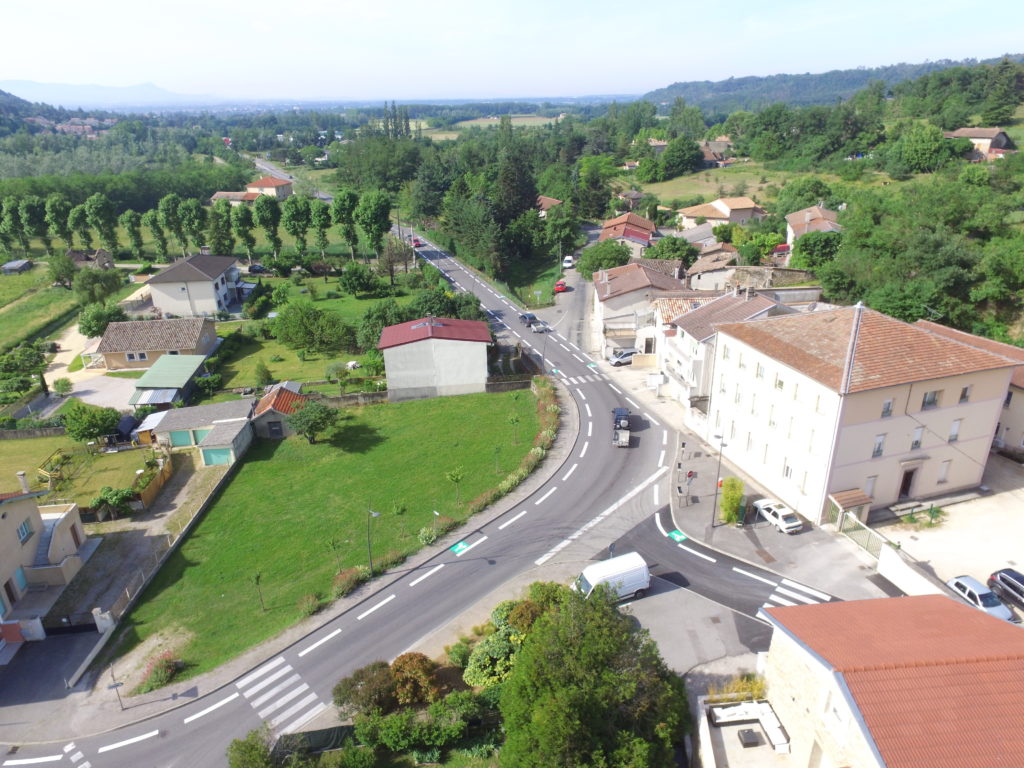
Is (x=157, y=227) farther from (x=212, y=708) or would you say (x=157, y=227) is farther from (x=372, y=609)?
(x=212, y=708)

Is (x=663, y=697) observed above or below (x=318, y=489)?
above

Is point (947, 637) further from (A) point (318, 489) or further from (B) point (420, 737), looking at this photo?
(A) point (318, 489)

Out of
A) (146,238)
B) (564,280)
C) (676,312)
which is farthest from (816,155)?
(146,238)

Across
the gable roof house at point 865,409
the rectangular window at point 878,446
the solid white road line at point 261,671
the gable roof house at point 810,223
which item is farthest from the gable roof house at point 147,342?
the gable roof house at point 810,223


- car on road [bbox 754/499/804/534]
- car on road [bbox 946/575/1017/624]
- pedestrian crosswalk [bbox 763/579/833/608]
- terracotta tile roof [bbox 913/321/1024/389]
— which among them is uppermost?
terracotta tile roof [bbox 913/321/1024/389]

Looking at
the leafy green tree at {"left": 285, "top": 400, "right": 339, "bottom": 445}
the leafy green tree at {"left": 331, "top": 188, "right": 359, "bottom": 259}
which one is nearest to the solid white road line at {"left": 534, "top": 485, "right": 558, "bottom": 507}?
the leafy green tree at {"left": 285, "top": 400, "right": 339, "bottom": 445}

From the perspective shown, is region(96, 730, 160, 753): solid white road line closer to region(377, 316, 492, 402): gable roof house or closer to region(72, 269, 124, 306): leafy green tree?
region(377, 316, 492, 402): gable roof house
